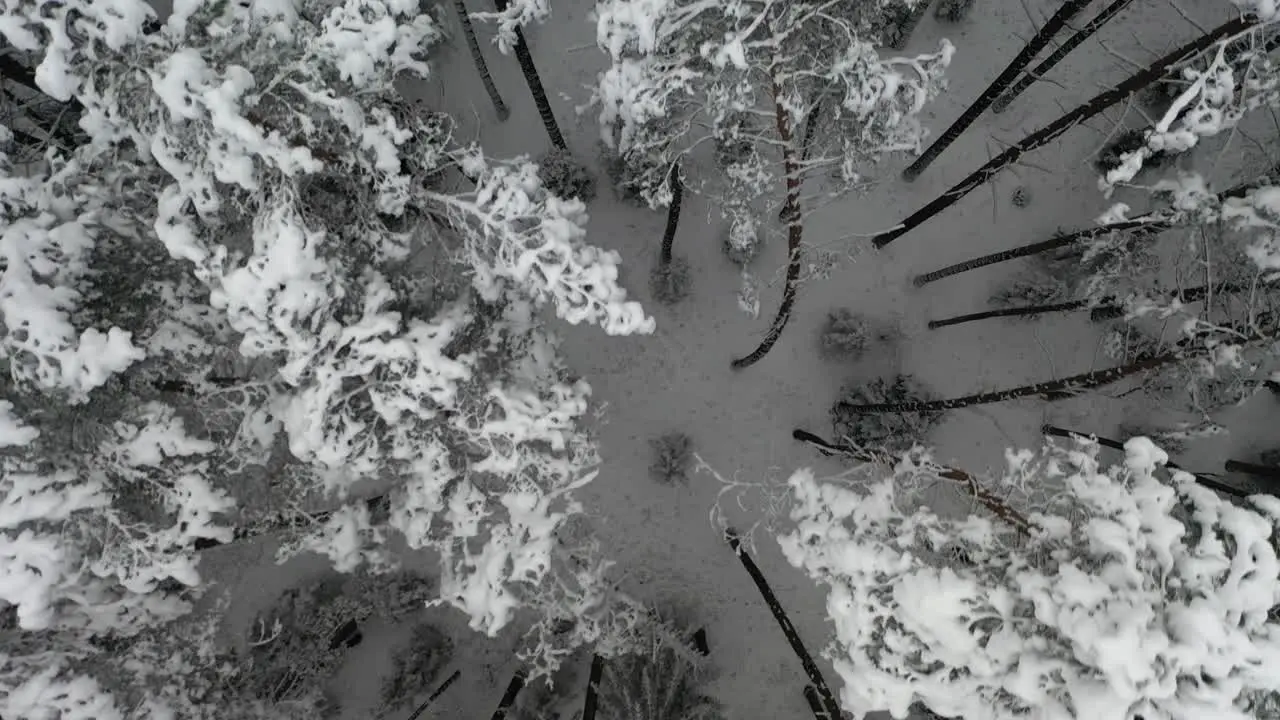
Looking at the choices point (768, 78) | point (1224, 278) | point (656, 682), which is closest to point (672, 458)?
point (656, 682)

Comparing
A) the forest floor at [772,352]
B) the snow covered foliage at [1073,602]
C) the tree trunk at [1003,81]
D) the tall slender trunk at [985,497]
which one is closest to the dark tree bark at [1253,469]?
the forest floor at [772,352]

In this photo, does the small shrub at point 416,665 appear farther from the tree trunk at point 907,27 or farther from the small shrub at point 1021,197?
the tree trunk at point 907,27

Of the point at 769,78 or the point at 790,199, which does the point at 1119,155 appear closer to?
the point at 790,199

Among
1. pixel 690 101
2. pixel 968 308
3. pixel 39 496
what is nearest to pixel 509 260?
pixel 690 101

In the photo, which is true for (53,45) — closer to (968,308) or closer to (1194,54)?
(1194,54)

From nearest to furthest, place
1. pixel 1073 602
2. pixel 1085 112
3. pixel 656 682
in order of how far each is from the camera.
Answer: pixel 1073 602 < pixel 1085 112 < pixel 656 682

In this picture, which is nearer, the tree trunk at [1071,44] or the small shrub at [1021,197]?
the tree trunk at [1071,44]
